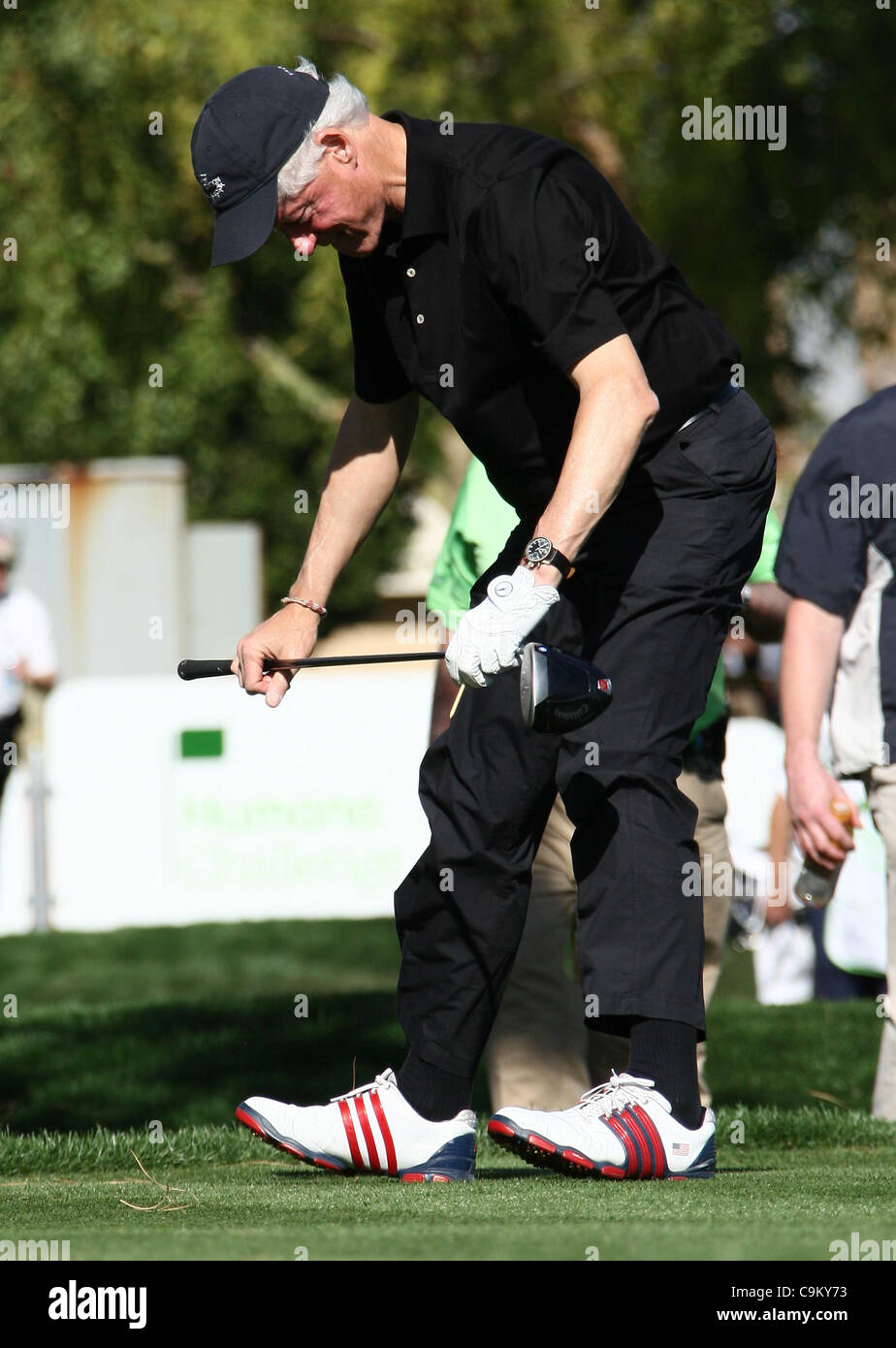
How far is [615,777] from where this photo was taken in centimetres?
329

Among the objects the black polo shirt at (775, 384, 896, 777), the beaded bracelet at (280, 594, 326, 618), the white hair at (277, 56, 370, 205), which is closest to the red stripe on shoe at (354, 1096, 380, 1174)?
the beaded bracelet at (280, 594, 326, 618)

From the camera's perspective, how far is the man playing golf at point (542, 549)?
3156mm

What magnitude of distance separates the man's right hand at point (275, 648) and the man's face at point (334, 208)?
2.30 ft

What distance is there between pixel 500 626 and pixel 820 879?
5.61 feet

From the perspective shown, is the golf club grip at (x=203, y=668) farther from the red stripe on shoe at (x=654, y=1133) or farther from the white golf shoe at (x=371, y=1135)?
the red stripe on shoe at (x=654, y=1133)

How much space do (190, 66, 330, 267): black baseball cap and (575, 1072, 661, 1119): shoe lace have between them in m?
1.44

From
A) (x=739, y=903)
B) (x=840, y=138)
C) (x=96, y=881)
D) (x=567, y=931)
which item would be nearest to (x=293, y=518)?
(x=840, y=138)

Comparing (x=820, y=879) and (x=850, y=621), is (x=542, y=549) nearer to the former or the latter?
(x=820, y=879)

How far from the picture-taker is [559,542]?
3.12 metres

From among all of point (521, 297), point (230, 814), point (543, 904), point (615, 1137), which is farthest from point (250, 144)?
point (230, 814)

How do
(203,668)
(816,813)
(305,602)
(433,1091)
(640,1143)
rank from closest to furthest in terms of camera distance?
1. (640,1143)
2. (433,1091)
3. (203,668)
4. (305,602)
5. (816,813)

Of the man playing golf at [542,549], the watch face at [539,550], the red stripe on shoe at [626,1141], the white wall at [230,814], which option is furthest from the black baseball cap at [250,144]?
the white wall at [230,814]

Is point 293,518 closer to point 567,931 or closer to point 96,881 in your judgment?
point 96,881
